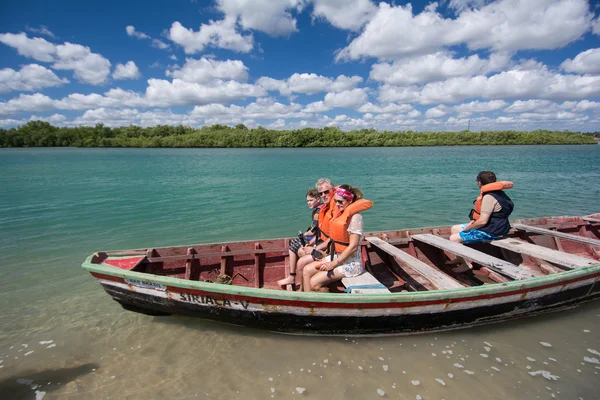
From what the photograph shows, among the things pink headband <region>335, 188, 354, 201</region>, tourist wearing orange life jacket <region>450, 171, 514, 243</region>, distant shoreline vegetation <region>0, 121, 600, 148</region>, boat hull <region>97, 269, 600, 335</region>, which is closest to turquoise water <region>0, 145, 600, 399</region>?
boat hull <region>97, 269, 600, 335</region>

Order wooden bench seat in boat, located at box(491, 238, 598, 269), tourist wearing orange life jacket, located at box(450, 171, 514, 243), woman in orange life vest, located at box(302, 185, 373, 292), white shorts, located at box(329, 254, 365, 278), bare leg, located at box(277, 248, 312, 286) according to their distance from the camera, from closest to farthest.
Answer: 1. woman in orange life vest, located at box(302, 185, 373, 292)
2. white shorts, located at box(329, 254, 365, 278)
3. wooden bench seat in boat, located at box(491, 238, 598, 269)
4. bare leg, located at box(277, 248, 312, 286)
5. tourist wearing orange life jacket, located at box(450, 171, 514, 243)

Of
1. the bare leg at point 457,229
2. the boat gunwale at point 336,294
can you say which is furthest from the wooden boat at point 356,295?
the bare leg at point 457,229

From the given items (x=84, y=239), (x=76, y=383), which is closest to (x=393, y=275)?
(x=76, y=383)

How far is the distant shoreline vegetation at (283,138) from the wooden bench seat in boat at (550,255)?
323ft

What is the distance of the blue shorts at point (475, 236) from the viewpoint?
6.39 metres

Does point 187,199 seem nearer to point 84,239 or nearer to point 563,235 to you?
point 84,239

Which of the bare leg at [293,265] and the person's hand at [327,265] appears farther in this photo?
the bare leg at [293,265]

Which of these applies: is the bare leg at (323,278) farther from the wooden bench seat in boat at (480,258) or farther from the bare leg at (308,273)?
the wooden bench seat in boat at (480,258)

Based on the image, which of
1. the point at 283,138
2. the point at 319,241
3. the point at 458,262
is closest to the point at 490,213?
the point at 458,262

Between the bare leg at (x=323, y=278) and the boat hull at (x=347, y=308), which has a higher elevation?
the bare leg at (x=323, y=278)

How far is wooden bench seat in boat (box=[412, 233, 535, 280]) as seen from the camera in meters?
5.00

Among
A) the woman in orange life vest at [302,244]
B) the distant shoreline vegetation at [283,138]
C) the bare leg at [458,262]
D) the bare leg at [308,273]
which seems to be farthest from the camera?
the distant shoreline vegetation at [283,138]

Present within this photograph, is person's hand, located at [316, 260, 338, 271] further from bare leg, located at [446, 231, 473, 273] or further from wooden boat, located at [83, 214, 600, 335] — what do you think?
bare leg, located at [446, 231, 473, 273]

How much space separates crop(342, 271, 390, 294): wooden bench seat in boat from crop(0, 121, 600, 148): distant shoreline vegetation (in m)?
99.6
